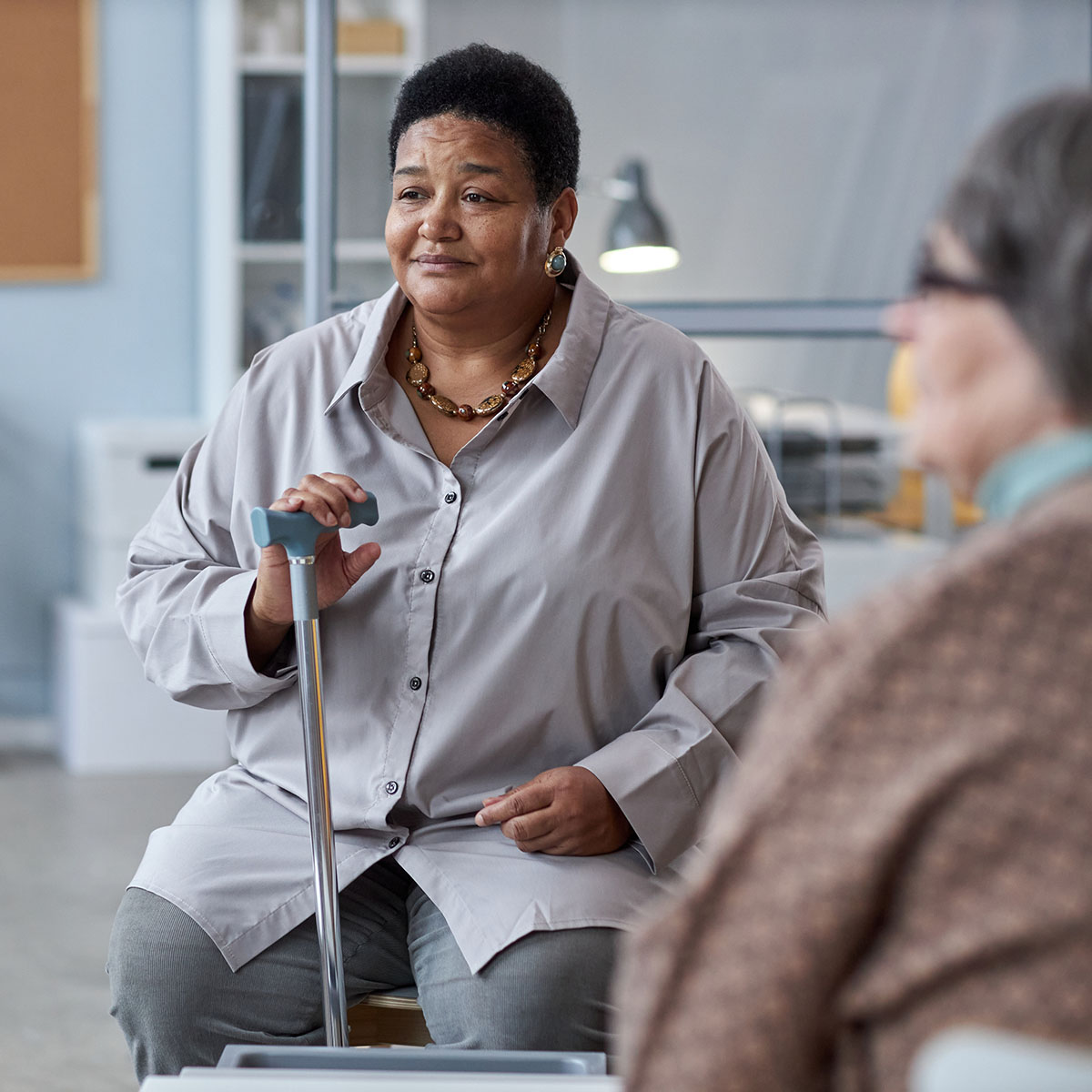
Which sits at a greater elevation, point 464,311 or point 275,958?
point 464,311

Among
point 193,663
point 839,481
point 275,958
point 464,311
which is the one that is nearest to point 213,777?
point 193,663

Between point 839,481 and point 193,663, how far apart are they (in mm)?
2234

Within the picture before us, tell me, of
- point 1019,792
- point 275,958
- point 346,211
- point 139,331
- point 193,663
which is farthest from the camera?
point 139,331

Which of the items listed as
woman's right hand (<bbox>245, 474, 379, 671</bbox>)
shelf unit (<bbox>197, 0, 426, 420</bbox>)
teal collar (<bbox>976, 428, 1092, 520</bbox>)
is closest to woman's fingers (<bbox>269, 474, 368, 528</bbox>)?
woman's right hand (<bbox>245, 474, 379, 671</bbox>)

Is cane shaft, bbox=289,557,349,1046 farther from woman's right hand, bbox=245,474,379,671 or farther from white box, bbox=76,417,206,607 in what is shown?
white box, bbox=76,417,206,607

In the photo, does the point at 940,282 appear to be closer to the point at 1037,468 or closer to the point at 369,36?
the point at 1037,468

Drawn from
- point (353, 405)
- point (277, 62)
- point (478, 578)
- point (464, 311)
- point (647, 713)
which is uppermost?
point (277, 62)

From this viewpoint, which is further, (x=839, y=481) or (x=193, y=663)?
(x=839, y=481)

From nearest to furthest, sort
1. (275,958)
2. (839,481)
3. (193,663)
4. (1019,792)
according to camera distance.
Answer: (1019,792) < (275,958) < (193,663) < (839,481)

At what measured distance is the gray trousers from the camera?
132cm

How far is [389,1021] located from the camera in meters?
1.45

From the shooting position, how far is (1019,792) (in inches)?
25.5

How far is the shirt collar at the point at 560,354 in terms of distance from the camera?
60.2 inches

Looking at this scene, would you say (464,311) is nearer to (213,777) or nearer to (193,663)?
(193,663)
